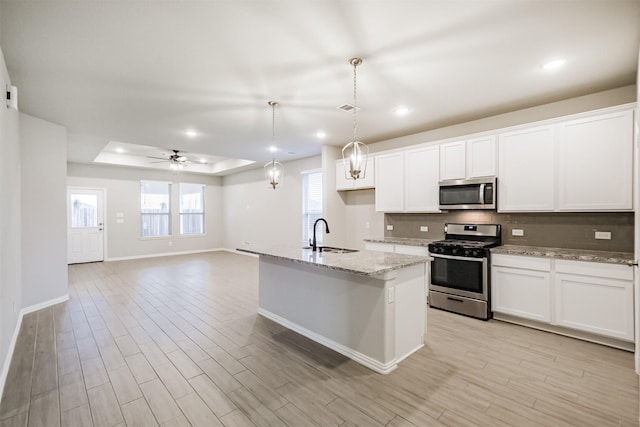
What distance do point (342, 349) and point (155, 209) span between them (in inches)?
320

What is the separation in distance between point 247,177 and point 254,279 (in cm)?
407

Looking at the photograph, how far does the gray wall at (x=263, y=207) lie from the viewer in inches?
286

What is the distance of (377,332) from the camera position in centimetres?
255

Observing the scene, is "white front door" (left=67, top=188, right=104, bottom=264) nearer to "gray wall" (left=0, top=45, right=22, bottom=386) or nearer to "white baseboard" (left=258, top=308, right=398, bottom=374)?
"gray wall" (left=0, top=45, right=22, bottom=386)

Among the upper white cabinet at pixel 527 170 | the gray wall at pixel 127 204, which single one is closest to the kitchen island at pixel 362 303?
the upper white cabinet at pixel 527 170

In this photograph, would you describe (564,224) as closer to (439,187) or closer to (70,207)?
(439,187)

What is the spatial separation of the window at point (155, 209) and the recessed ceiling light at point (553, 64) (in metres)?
9.30

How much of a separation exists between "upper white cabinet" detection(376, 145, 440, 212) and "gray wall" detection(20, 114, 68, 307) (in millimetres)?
4955

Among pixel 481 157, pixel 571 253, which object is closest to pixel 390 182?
pixel 481 157

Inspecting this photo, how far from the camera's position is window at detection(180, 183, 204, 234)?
949 cm

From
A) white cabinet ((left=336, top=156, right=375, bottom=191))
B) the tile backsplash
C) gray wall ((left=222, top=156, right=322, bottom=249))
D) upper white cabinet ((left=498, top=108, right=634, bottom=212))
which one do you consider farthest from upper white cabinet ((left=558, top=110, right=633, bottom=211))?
gray wall ((left=222, top=156, right=322, bottom=249))

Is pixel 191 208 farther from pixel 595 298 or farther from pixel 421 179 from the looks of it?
pixel 595 298

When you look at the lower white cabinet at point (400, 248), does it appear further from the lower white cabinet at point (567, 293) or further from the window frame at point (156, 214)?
the window frame at point (156, 214)

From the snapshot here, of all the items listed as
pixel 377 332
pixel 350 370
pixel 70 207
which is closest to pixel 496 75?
pixel 377 332
